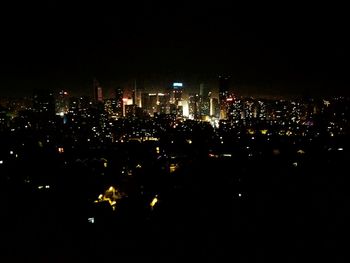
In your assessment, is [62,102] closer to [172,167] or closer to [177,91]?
[177,91]

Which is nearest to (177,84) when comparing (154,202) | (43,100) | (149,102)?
(149,102)

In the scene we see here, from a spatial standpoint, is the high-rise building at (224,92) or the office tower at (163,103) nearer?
the high-rise building at (224,92)

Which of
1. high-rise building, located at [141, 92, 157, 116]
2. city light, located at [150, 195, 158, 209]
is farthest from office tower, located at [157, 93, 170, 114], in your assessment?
city light, located at [150, 195, 158, 209]

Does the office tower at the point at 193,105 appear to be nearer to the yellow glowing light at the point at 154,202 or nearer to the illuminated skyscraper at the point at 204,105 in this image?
the illuminated skyscraper at the point at 204,105

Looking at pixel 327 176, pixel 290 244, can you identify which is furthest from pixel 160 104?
pixel 290 244

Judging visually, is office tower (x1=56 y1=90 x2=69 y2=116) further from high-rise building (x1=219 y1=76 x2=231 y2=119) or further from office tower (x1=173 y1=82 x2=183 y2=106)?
high-rise building (x1=219 y1=76 x2=231 y2=119)

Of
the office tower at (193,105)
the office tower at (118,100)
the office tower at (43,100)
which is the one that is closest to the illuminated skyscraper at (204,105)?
the office tower at (193,105)

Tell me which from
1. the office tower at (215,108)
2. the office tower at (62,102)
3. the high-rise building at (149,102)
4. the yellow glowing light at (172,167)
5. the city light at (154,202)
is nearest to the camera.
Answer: the city light at (154,202)

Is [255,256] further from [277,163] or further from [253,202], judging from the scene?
[277,163]

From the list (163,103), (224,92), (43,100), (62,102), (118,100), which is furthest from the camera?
(224,92)

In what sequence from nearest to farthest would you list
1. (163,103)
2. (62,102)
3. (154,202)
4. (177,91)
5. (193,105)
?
(154,202) < (62,102) < (163,103) < (193,105) < (177,91)

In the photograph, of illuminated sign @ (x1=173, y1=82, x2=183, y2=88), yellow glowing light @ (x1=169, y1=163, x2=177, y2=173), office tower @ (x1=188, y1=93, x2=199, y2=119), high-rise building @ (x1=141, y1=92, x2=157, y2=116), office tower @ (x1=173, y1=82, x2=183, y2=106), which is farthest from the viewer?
illuminated sign @ (x1=173, y1=82, x2=183, y2=88)
